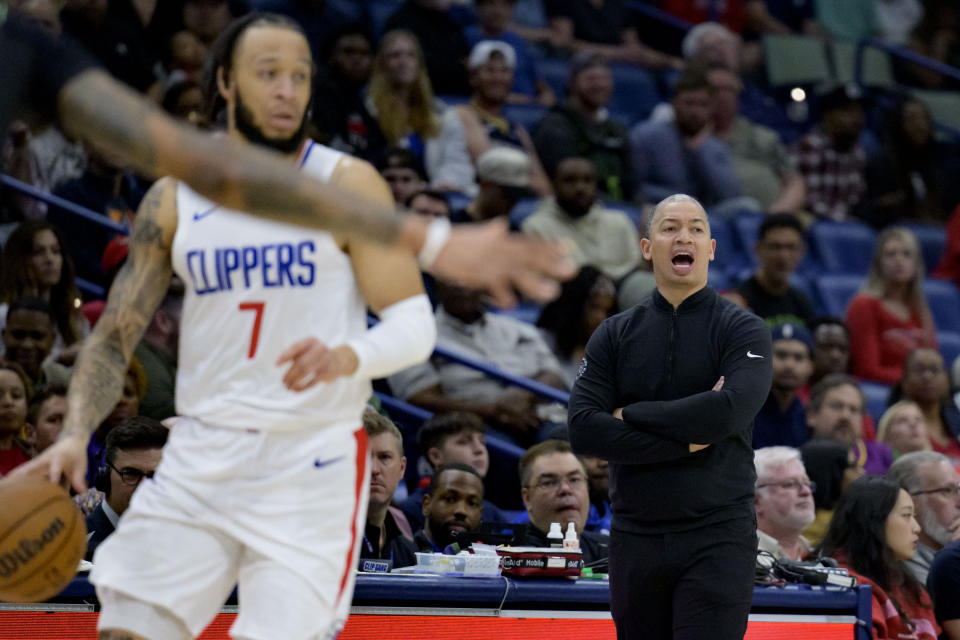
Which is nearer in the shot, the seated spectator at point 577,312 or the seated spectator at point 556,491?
the seated spectator at point 556,491

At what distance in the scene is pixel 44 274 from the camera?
23.4ft

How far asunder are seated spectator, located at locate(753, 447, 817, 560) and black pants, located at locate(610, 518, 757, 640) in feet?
6.75

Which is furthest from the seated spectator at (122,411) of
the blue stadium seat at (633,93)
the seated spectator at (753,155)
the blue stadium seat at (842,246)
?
the blue stadium seat at (633,93)

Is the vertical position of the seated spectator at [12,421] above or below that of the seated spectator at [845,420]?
below

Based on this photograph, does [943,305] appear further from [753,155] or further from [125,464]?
[125,464]

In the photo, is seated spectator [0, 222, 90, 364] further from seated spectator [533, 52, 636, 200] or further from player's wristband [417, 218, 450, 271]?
player's wristband [417, 218, 450, 271]

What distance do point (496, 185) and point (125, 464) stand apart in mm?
4170

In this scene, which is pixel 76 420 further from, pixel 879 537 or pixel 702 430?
pixel 879 537

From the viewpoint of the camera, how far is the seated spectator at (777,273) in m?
9.20

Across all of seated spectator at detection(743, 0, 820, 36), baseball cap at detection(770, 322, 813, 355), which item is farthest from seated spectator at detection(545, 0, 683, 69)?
baseball cap at detection(770, 322, 813, 355)

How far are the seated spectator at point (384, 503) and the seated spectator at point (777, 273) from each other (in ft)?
12.8

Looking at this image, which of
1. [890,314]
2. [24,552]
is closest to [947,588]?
[890,314]

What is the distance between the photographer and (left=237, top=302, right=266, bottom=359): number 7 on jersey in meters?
3.06

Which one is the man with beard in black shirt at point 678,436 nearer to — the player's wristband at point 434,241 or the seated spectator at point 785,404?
the player's wristband at point 434,241
